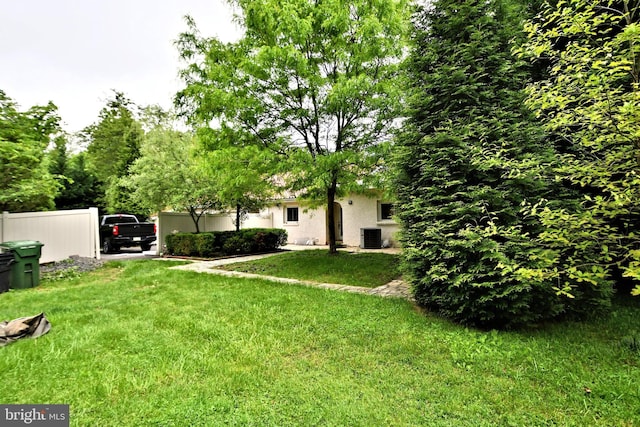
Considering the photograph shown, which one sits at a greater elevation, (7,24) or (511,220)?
(7,24)

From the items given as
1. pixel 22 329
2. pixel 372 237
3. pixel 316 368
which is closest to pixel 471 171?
pixel 316 368

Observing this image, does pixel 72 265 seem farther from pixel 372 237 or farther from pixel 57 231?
pixel 372 237

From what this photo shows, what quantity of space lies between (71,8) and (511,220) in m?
13.5

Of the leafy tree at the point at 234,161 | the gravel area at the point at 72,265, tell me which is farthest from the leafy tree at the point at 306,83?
the gravel area at the point at 72,265

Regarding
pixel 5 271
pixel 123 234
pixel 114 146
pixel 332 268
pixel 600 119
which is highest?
pixel 114 146

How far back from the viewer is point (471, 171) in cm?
452

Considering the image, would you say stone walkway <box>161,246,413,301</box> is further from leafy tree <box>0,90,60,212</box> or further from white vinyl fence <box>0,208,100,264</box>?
leafy tree <box>0,90,60,212</box>

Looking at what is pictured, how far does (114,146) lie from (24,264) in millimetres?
21443

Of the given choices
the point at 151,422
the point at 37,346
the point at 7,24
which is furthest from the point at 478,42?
the point at 7,24

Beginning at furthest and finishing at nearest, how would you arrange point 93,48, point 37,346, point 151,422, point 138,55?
1. point 138,55
2. point 93,48
3. point 37,346
4. point 151,422

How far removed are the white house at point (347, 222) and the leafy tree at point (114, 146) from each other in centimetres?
928

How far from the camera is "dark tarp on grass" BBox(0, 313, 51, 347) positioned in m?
3.89

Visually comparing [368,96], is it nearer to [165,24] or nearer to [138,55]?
[165,24]

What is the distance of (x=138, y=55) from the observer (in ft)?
53.2
